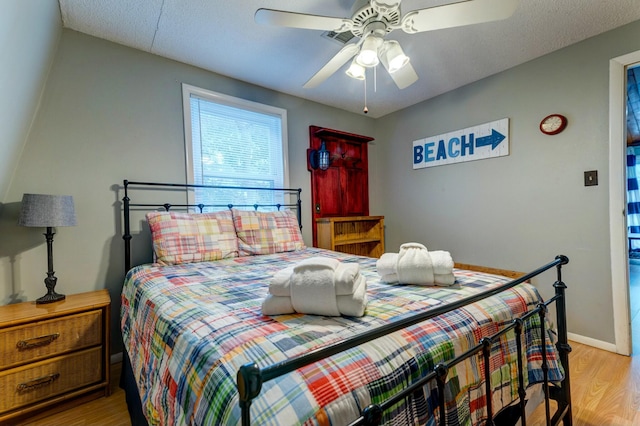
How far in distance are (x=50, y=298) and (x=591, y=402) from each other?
10.6ft

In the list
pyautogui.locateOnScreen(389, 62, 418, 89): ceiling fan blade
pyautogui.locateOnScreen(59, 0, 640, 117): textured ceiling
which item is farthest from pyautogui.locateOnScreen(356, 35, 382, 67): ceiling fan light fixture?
pyautogui.locateOnScreen(59, 0, 640, 117): textured ceiling

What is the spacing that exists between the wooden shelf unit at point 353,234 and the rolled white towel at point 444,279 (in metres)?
1.85

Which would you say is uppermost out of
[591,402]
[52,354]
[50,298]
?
[50,298]

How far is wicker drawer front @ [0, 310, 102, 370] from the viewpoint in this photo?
58.0 inches

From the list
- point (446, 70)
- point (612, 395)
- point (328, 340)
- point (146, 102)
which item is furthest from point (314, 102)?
point (612, 395)

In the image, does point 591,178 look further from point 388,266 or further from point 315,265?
point 315,265

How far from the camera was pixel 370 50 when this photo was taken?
4.98 feet

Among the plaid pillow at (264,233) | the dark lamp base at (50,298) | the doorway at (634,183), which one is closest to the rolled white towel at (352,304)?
the plaid pillow at (264,233)

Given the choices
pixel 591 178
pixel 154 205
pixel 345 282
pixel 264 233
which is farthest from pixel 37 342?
pixel 591 178

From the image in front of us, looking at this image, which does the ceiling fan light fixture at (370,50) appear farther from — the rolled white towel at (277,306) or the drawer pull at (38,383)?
the drawer pull at (38,383)

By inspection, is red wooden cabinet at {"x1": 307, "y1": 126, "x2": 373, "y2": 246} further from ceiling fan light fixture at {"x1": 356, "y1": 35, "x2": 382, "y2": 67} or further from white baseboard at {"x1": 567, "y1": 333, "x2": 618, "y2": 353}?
white baseboard at {"x1": 567, "y1": 333, "x2": 618, "y2": 353}

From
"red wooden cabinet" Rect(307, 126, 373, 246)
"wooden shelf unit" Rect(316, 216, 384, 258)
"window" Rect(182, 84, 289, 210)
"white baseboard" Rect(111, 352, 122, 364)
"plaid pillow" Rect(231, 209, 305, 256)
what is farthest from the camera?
"red wooden cabinet" Rect(307, 126, 373, 246)

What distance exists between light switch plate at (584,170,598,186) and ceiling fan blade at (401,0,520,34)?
Answer: 160cm

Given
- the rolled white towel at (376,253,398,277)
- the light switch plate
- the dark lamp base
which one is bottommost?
the dark lamp base
